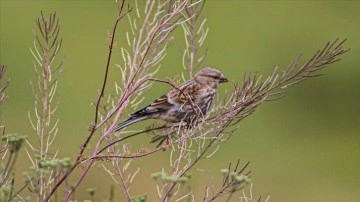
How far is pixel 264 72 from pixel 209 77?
8041mm

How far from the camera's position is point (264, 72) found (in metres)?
14.0

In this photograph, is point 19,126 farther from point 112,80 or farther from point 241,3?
point 241,3

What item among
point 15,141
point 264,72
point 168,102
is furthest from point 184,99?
point 264,72

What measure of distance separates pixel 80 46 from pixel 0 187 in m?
12.0

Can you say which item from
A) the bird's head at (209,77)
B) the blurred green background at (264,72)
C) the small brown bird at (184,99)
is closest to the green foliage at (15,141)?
the small brown bird at (184,99)

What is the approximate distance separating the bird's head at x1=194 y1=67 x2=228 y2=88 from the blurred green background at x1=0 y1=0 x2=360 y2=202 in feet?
14.7

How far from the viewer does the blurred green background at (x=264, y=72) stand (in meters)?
12.7

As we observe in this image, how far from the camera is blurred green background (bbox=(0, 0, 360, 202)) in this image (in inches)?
499

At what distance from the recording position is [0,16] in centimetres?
1620

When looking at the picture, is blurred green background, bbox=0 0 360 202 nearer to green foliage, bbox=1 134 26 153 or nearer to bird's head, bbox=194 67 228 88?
bird's head, bbox=194 67 228 88

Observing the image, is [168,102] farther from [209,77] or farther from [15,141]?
[15,141]

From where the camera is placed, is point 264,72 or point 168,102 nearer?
point 168,102

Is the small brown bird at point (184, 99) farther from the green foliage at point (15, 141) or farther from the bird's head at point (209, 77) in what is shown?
the green foliage at point (15, 141)

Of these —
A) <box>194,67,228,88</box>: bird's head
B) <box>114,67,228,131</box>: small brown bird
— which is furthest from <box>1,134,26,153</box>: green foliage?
<box>194,67,228,88</box>: bird's head
